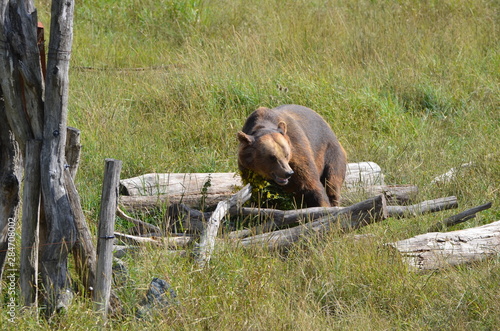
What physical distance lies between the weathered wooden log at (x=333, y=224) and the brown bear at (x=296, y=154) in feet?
2.65

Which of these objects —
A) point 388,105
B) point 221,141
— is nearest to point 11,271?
point 221,141

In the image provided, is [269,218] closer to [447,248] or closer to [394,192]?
[447,248]

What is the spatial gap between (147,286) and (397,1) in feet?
30.1

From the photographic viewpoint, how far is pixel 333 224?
16.1ft

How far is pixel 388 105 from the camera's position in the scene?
8570 millimetres

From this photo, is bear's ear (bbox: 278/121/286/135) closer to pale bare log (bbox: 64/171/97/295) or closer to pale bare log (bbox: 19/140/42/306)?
pale bare log (bbox: 64/171/97/295)

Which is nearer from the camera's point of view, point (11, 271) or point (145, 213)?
point (11, 271)

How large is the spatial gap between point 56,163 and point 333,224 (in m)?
2.13

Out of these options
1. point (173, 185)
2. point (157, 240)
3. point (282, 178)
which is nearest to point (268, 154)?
point (282, 178)

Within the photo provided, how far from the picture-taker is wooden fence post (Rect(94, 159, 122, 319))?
12.9 feet

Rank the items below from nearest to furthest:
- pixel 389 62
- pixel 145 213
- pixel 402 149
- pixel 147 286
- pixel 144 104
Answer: pixel 147 286
pixel 145 213
pixel 402 149
pixel 144 104
pixel 389 62

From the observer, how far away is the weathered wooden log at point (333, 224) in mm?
4863

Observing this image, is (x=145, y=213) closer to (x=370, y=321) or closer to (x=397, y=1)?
(x=370, y=321)

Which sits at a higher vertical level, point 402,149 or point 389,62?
point 389,62
